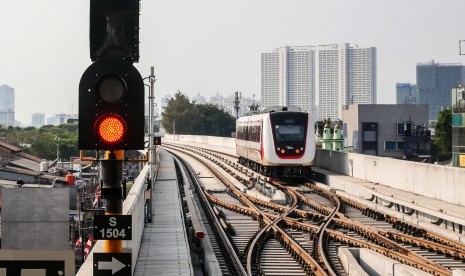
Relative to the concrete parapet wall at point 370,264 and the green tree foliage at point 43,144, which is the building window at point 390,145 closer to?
the green tree foliage at point 43,144

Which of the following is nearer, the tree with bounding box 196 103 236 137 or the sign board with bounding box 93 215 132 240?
the sign board with bounding box 93 215 132 240

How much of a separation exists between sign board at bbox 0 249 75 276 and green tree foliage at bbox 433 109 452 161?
87117mm

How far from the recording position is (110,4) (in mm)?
5379

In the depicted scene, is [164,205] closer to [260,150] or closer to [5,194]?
[260,150]

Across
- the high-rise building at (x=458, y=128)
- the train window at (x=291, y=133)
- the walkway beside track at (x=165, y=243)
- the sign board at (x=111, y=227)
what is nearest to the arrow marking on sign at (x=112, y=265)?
the sign board at (x=111, y=227)

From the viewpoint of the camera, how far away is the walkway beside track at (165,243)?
1448 cm

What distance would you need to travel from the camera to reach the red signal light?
5.17 metres

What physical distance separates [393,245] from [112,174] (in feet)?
48.3

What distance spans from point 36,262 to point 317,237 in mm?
17369

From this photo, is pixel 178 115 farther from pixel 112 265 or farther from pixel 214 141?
pixel 112 265

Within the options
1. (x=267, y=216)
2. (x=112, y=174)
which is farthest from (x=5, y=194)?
(x=267, y=216)

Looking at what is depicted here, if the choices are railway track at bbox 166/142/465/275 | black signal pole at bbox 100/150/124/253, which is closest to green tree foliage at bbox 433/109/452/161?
railway track at bbox 166/142/465/275

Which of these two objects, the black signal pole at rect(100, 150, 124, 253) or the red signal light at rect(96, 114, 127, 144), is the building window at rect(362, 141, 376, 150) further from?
the red signal light at rect(96, 114, 127, 144)

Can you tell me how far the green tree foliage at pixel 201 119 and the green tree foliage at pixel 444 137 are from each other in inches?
2565
